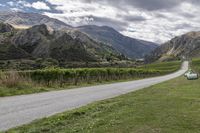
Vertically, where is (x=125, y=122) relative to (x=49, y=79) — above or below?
below

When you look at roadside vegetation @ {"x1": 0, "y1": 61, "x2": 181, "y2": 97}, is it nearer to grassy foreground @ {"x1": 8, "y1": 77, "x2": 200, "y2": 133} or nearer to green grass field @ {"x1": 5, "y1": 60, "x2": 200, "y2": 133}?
green grass field @ {"x1": 5, "y1": 60, "x2": 200, "y2": 133}

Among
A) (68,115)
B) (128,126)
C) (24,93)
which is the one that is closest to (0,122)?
(68,115)

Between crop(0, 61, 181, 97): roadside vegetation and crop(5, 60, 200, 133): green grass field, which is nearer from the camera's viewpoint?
A: crop(5, 60, 200, 133): green grass field

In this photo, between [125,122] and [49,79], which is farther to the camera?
[49,79]

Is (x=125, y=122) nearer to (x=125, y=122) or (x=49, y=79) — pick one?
(x=125, y=122)

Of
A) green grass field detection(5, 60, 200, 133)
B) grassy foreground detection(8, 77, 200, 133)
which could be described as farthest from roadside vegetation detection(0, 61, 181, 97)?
grassy foreground detection(8, 77, 200, 133)

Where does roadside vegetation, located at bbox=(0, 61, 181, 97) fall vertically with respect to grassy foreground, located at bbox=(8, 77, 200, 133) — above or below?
above

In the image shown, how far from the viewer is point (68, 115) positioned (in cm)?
1570

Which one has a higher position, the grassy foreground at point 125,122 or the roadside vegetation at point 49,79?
the roadside vegetation at point 49,79

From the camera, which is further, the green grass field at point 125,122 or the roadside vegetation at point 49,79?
the roadside vegetation at point 49,79

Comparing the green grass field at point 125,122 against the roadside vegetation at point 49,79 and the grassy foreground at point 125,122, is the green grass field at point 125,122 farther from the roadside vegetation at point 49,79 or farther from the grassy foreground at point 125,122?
the roadside vegetation at point 49,79

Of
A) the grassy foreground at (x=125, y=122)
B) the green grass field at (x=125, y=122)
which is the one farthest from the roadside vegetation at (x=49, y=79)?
the grassy foreground at (x=125, y=122)

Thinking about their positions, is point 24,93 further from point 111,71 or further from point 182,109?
point 111,71

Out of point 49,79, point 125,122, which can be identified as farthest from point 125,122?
point 49,79
